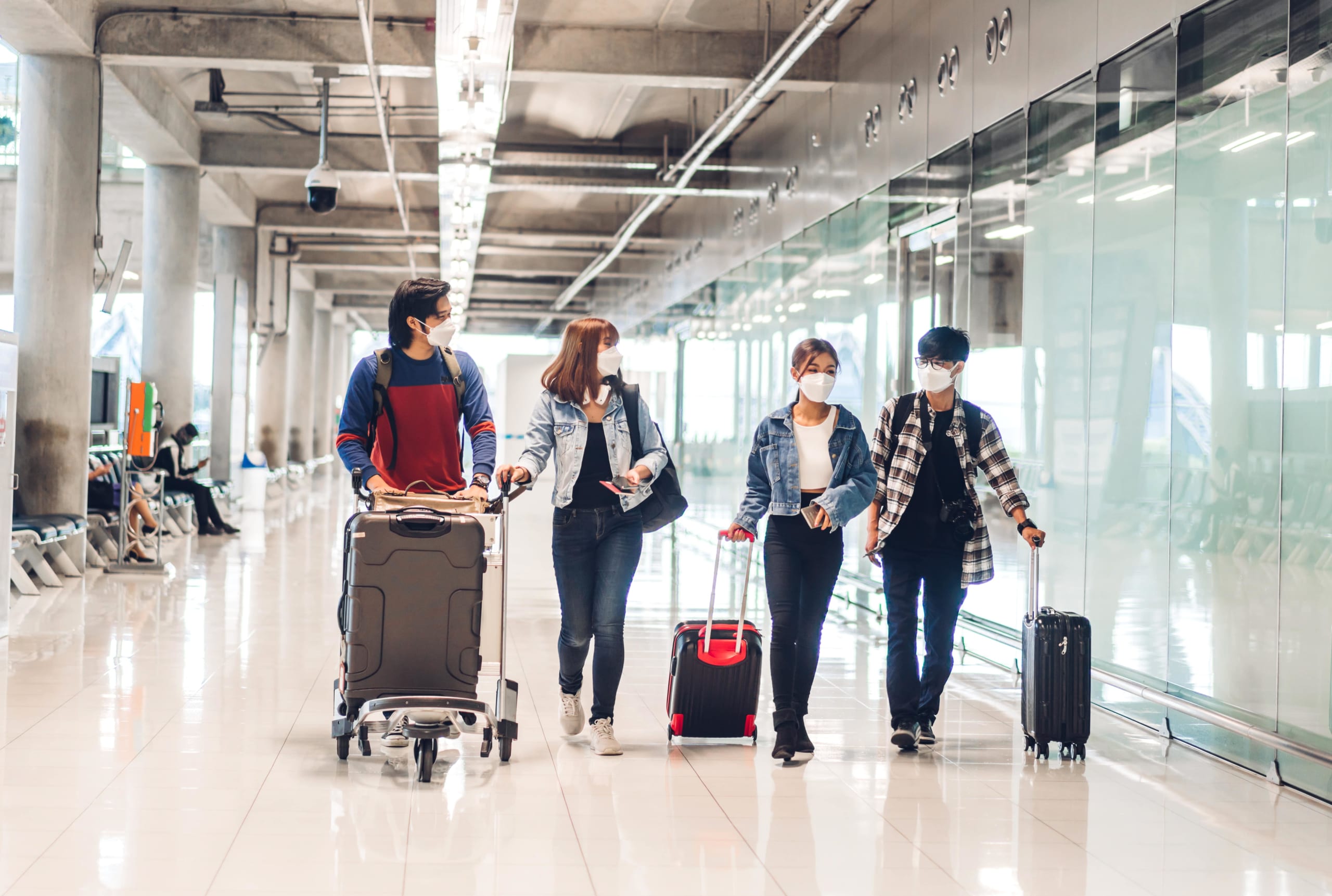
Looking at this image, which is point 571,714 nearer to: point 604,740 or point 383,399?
point 604,740

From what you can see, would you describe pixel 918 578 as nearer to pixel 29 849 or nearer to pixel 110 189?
pixel 29 849

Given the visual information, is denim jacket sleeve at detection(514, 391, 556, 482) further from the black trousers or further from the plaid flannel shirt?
the black trousers

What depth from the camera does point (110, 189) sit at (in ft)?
61.3

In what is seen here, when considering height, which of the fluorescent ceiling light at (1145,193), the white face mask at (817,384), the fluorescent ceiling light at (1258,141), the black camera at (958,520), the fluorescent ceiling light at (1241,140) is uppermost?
the fluorescent ceiling light at (1241,140)

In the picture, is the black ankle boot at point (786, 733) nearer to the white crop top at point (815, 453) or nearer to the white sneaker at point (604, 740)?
the white sneaker at point (604, 740)

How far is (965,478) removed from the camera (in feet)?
16.0

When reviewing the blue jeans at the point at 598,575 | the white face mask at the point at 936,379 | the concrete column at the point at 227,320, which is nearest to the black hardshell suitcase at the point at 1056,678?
the white face mask at the point at 936,379

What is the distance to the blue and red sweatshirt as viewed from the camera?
445cm

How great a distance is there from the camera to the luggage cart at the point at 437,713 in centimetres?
416

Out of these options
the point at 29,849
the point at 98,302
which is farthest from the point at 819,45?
the point at 98,302

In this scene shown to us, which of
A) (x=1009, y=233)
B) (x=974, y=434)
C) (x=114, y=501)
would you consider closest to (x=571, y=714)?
(x=974, y=434)

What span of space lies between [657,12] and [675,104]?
323 centimetres

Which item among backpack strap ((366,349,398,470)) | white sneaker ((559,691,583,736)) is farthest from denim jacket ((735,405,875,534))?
backpack strap ((366,349,398,470))

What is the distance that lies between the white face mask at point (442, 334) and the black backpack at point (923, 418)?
172 centimetres
